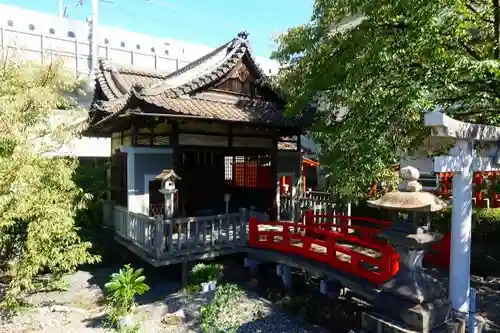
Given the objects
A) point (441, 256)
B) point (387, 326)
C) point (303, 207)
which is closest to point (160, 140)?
point (303, 207)

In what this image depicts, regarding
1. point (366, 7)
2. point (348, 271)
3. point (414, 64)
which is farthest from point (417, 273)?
point (366, 7)

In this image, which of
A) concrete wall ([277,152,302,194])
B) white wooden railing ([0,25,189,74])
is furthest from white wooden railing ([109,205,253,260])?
white wooden railing ([0,25,189,74])

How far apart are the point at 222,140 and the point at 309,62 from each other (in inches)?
169

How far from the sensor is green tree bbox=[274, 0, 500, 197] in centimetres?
630

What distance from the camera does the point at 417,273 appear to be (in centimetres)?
624

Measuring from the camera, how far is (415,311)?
230 inches

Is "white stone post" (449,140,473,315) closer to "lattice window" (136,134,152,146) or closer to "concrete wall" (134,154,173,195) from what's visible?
"concrete wall" (134,154,173,195)

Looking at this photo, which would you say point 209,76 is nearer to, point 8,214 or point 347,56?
point 347,56

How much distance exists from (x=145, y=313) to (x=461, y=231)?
23.0ft

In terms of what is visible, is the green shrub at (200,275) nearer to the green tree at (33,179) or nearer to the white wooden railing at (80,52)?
the green tree at (33,179)

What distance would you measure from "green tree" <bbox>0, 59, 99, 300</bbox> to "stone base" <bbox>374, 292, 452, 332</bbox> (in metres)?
6.56

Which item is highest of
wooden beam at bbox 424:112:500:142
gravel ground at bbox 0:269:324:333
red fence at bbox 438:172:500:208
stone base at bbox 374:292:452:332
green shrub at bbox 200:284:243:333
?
wooden beam at bbox 424:112:500:142

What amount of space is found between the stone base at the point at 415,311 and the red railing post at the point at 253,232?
14.0 ft

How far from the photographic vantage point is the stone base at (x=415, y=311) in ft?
19.0
